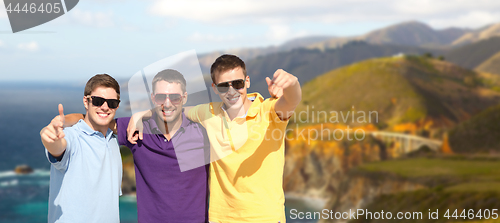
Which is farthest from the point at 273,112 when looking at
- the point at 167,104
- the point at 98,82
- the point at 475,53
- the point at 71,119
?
the point at 475,53

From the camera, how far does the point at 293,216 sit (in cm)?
4619

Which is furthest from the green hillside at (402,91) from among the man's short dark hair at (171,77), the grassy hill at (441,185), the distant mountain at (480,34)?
the man's short dark hair at (171,77)

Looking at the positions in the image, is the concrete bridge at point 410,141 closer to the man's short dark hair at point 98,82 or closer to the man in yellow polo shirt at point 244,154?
the man in yellow polo shirt at point 244,154

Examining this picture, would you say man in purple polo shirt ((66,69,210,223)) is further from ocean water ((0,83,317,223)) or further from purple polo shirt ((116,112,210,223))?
ocean water ((0,83,317,223))

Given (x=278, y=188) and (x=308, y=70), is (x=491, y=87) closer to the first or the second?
(x=308, y=70)

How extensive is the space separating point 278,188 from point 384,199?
30782mm

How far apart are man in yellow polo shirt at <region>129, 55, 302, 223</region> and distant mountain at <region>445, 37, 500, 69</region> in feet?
211

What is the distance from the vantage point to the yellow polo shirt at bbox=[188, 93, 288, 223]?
155 inches

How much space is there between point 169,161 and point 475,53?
68070 mm

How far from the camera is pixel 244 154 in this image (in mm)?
3988

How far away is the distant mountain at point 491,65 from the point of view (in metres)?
54.3

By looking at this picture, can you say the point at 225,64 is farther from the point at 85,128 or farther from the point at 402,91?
the point at 402,91

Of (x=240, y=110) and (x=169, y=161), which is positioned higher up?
(x=240, y=110)

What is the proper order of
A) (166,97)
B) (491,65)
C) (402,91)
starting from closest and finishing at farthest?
(166,97), (402,91), (491,65)
